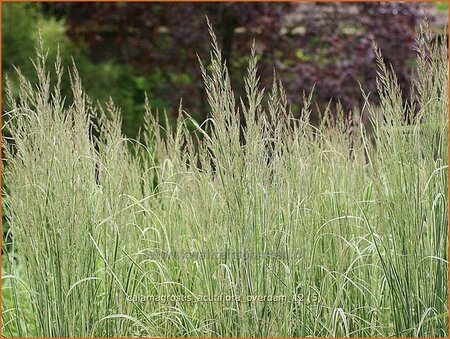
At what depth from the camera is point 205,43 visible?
862 cm

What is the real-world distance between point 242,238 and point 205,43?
5879mm

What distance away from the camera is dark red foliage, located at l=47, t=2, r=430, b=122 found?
8.02m

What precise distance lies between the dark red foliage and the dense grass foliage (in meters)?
4.56

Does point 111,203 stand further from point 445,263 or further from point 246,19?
point 246,19

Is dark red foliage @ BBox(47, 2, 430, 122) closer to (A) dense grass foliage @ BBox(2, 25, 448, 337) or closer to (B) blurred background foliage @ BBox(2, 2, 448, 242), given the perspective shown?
(B) blurred background foliage @ BBox(2, 2, 448, 242)

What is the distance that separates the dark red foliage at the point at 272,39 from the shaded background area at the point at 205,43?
0.04ft

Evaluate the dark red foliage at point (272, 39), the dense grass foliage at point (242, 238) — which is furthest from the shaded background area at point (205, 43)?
the dense grass foliage at point (242, 238)

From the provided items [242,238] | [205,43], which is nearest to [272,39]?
[205,43]

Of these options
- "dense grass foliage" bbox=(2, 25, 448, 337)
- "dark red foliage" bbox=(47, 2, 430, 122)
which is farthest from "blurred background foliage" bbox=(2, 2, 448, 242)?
"dense grass foliage" bbox=(2, 25, 448, 337)

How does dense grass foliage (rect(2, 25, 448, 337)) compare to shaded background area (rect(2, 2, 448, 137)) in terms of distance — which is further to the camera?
shaded background area (rect(2, 2, 448, 137))

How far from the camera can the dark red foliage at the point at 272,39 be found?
26.3 ft

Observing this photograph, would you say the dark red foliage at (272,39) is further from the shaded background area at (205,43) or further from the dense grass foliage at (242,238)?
the dense grass foliage at (242,238)

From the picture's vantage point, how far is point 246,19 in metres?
8.44

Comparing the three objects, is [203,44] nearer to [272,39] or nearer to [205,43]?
[205,43]
